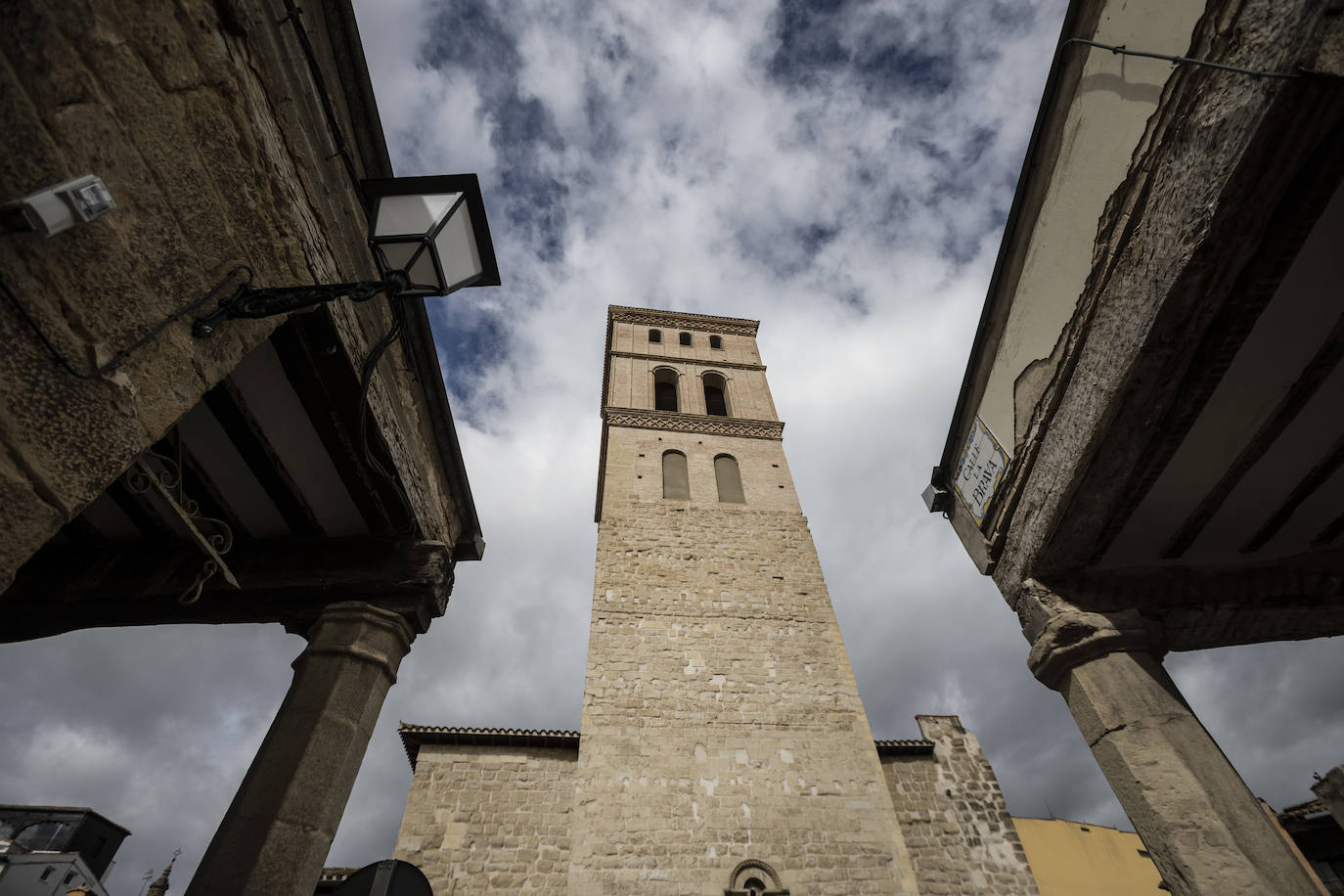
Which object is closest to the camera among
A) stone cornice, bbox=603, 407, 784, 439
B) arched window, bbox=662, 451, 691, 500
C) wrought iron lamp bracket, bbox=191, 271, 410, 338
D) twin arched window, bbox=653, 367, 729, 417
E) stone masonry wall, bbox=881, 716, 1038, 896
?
wrought iron lamp bracket, bbox=191, 271, 410, 338

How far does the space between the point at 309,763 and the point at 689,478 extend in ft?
35.3

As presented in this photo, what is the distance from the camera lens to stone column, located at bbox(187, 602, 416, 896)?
234cm

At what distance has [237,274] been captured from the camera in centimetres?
182

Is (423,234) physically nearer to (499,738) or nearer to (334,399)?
(334,399)

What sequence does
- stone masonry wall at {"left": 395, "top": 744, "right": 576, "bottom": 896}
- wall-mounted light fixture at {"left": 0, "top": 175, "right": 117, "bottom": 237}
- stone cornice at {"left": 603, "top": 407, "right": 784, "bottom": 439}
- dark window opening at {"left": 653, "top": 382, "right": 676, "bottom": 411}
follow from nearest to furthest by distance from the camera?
wall-mounted light fixture at {"left": 0, "top": 175, "right": 117, "bottom": 237} → stone masonry wall at {"left": 395, "top": 744, "right": 576, "bottom": 896} → stone cornice at {"left": 603, "top": 407, "right": 784, "bottom": 439} → dark window opening at {"left": 653, "top": 382, "right": 676, "bottom": 411}

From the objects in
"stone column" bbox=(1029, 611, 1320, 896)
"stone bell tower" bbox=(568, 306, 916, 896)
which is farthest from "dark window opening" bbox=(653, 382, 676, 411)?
"stone column" bbox=(1029, 611, 1320, 896)

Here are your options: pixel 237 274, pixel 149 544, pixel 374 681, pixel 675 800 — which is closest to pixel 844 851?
pixel 675 800

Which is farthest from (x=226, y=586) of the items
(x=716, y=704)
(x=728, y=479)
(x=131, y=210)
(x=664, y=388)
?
(x=664, y=388)

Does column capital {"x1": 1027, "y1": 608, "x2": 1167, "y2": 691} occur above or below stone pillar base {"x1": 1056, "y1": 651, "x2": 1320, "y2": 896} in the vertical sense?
above

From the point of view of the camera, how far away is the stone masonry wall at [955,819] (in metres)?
8.17

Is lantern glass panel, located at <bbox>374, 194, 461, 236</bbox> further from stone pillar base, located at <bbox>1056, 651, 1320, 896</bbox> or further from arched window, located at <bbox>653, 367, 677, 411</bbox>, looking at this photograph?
arched window, located at <bbox>653, 367, 677, 411</bbox>

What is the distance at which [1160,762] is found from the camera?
2838 mm

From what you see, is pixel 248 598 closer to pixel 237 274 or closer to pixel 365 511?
pixel 365 511

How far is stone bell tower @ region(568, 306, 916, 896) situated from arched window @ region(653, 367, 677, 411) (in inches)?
109
